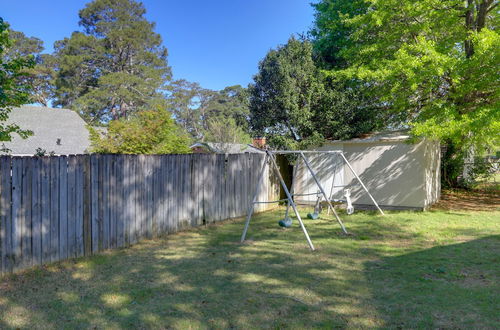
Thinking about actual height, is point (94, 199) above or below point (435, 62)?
below

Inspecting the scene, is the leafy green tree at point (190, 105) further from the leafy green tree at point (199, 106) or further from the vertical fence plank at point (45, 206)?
the vertical fence plank at point (45, 206)

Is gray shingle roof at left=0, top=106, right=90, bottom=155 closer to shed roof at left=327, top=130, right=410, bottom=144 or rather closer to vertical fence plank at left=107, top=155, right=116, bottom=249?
vertical fence plank at left=107, top=155, right=116, bottom=249

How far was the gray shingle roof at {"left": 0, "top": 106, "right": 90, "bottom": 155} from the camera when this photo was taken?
18.0 m

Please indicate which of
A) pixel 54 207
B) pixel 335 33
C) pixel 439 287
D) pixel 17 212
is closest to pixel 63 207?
pixel 54 207

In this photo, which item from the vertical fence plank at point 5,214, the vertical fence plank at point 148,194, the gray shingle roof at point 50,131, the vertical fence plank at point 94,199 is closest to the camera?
the vertical fence plank at point 5,214

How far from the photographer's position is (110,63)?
34.3 m

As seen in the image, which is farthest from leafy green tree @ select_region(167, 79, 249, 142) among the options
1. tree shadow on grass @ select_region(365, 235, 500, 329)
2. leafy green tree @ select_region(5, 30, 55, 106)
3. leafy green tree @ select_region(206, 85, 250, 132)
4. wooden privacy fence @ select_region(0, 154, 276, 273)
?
tree shadow on grass @ select_region(365, 235, 500, 329)

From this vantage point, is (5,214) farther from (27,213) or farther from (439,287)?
(439,287)

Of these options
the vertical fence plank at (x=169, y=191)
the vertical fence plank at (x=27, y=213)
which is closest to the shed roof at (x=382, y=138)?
the vertical fence plank at (x=169, y=191)

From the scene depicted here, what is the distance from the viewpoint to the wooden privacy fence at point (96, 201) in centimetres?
459

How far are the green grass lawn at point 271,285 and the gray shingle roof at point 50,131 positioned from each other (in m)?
14.7

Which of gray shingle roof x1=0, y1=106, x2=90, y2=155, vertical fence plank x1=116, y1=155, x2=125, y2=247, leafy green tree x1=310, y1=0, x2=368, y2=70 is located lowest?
vertical fence plank x1=116, y1=155, x2=125, y2=247

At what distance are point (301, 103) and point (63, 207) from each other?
26.1 feet

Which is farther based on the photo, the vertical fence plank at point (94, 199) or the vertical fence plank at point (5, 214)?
the vertical fence plank at point (94, 199)
